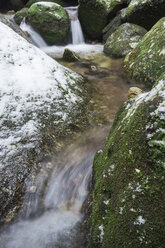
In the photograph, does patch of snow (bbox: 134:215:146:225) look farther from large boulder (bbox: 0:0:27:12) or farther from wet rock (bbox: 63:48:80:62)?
large boulder (bbox: 0:0:27:12)

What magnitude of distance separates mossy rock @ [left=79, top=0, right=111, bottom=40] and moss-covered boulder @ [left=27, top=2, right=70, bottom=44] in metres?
1.04

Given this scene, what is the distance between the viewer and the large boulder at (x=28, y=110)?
9.68ft

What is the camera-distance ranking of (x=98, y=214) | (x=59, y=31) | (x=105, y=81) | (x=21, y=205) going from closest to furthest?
(x=98, y=214)
(x=21, y=205)
(x=105, y=81)
(x=59, y=31)

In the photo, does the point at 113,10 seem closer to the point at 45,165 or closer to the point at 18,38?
the point at 18,38

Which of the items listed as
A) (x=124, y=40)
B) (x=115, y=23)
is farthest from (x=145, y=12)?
(x=115, y=23)

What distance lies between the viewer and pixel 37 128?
3568 mm

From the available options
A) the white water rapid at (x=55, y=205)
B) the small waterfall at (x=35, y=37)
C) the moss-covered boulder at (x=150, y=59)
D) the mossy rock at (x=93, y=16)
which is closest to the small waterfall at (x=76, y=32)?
the mossy rock at (x=93, y=16)

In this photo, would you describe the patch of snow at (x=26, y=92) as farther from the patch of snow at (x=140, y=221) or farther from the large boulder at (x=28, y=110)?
the patch of snow at (x=140, y=221)

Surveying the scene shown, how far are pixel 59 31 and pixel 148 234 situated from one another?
11.2 metres

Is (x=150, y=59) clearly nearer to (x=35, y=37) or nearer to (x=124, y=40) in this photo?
(x=124, y=40)

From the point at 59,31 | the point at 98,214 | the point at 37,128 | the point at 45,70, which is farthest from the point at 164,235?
the point at 59,31

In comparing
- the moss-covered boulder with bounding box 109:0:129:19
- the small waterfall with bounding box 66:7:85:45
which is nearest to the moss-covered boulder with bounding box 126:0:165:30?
the moss-covered boulder with bounding box 109:0:129:19

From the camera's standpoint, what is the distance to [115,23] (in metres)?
9.98

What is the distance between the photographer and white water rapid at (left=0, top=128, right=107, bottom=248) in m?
2.36
